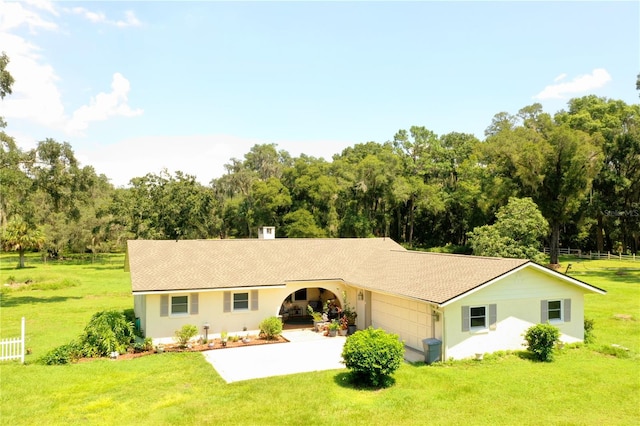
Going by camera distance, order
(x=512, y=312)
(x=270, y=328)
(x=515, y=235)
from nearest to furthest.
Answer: (x=512, y=312)
(x=270, y=328)
(x=515, y=235)

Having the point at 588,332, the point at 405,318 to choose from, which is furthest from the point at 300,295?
the point at 588,332

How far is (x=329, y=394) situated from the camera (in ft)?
42.6

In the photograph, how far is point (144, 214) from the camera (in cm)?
5512

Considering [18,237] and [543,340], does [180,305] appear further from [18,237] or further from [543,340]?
[18,237]

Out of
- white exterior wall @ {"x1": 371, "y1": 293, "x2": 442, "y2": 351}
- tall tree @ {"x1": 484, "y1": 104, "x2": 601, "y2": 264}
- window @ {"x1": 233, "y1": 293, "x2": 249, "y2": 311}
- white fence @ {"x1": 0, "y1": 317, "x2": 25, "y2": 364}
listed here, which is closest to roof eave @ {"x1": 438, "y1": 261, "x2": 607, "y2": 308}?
white exterior wall @ {"x1": 371, "y1": 293, "x2": 442, "y2": 351}

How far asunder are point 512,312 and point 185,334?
1305 cm

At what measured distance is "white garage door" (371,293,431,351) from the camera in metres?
17.5

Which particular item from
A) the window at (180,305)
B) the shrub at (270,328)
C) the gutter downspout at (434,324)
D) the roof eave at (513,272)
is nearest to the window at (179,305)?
the window at (180,305)

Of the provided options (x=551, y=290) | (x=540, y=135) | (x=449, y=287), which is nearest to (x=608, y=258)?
(x=540, y=135)

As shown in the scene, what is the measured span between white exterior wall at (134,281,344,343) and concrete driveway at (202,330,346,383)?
5.67 ft

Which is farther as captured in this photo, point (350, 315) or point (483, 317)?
point (350, 315)

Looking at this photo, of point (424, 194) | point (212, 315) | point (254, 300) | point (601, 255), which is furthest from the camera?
point (424, 194)

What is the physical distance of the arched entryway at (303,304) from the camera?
24.0 meters

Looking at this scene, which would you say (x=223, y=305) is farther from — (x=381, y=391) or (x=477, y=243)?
(x=477, y=243)
